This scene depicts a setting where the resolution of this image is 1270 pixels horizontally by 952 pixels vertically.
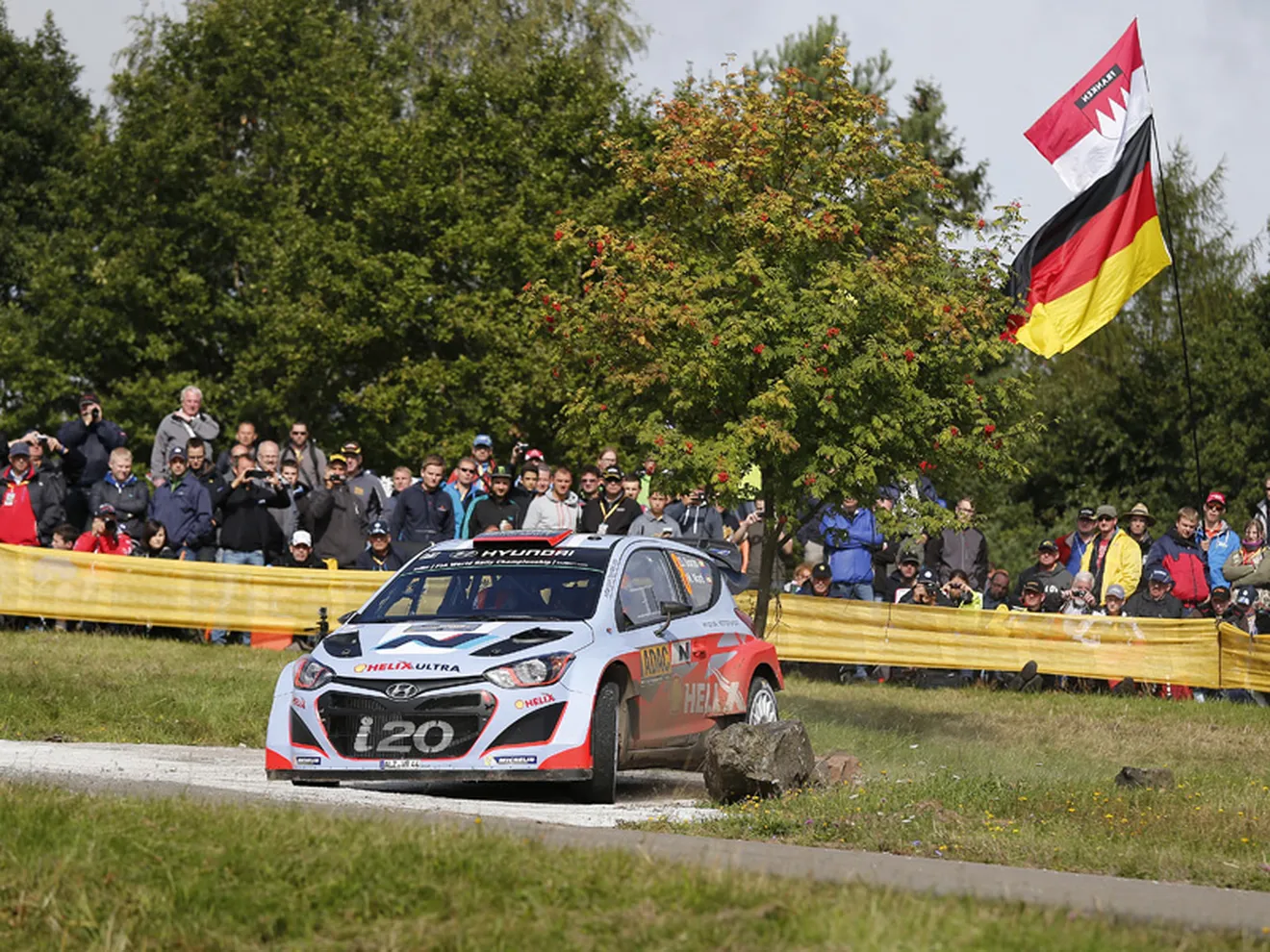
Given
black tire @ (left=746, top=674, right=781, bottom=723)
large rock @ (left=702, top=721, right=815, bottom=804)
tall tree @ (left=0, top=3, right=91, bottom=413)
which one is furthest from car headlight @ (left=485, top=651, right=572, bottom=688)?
tall tree @ (left=0, top=3, right=91, bottom=413)

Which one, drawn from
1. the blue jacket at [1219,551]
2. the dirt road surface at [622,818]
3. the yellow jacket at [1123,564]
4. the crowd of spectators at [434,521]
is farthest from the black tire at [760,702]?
the blue jacket at [1219,551]

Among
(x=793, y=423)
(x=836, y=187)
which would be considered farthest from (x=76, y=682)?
(x=836, y=187)

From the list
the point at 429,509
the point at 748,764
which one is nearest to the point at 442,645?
the point at 748,764

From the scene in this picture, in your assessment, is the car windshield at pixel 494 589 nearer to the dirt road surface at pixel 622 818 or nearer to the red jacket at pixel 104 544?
the dirt road surface at pixel 622 818

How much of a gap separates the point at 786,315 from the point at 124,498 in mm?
9455

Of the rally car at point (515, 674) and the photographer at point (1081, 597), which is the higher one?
the photographer at point (1081, 597)

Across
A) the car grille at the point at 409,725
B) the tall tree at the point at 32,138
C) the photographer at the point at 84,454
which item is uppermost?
the tall tree at the point at 32,138

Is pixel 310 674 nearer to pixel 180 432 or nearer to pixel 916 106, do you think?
pixel 180 432

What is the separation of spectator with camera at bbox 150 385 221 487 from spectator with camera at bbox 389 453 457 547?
8.87 ft

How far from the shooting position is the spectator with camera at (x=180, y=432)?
24109mm

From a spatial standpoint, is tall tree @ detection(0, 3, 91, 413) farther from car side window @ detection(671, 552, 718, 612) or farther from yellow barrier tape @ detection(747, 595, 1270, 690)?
car side window @ detection(671, 552, 718, 612)

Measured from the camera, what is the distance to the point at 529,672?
12188mm

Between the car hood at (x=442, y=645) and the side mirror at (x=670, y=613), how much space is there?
0.90 meters

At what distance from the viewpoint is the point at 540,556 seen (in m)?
13.8
